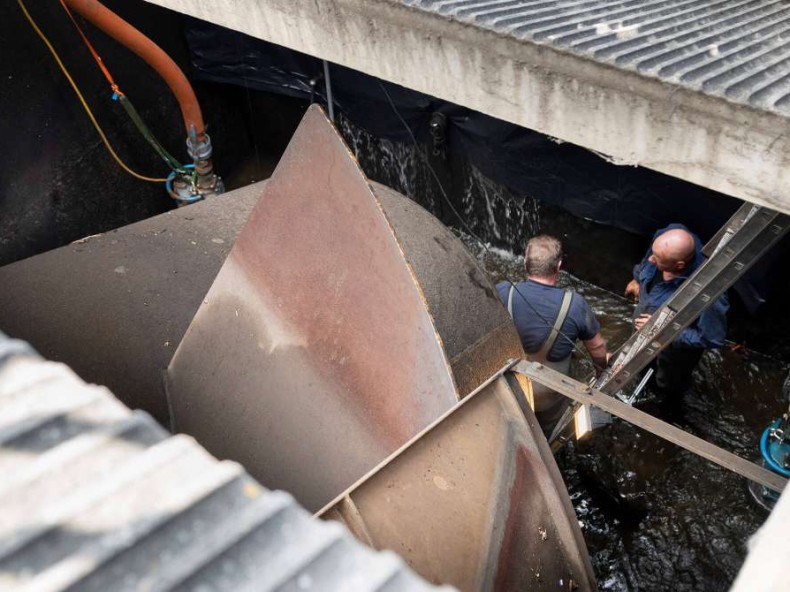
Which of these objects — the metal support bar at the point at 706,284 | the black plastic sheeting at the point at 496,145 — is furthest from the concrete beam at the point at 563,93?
the black plastic sheeting at the point at 496,145

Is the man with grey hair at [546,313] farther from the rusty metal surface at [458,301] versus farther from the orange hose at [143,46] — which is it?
the orange hose at [143,46]

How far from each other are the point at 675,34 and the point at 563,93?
19.8 inches

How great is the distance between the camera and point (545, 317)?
3559 millimetres

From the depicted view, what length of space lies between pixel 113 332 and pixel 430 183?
3.51m

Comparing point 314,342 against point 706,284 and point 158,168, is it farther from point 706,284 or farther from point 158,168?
point 158,168

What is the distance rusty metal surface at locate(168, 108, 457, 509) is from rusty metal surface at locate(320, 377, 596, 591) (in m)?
0.20

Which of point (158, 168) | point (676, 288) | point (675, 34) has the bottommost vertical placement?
point (158, 168)

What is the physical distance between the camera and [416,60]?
118 inches

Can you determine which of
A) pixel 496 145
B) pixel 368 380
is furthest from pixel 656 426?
pixel 496 145

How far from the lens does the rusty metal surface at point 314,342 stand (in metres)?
2.61

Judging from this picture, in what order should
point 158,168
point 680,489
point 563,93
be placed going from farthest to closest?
point 158,168
point 680,489
point 563,93

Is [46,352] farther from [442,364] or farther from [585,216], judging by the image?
[585,216]

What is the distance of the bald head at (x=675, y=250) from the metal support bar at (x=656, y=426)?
1.52 m

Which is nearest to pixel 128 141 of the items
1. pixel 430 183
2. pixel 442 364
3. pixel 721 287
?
pixel 430 183
